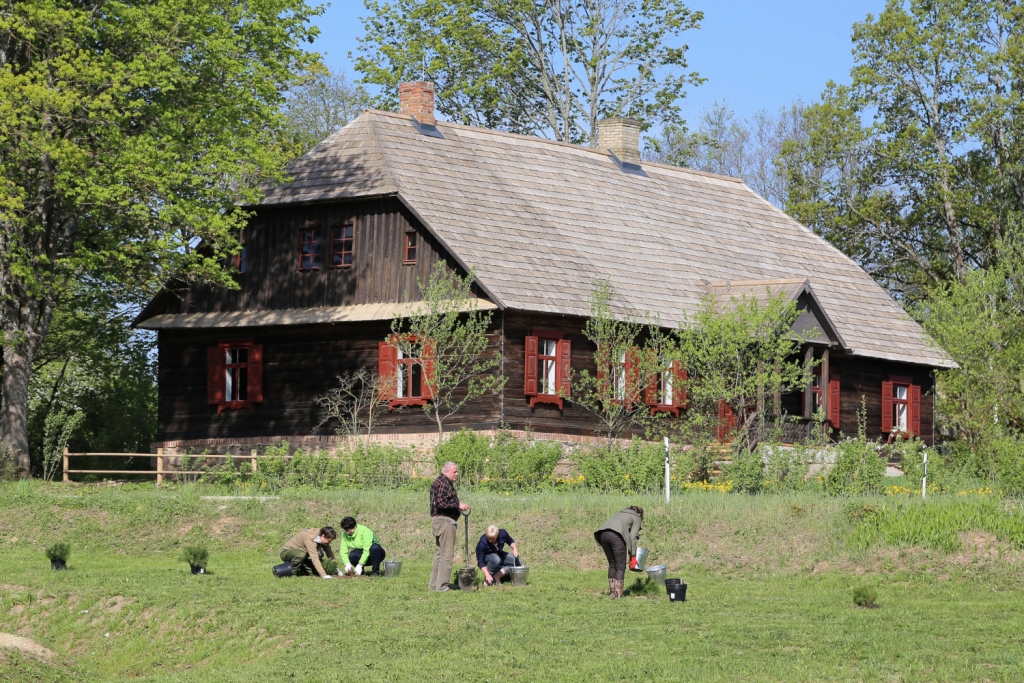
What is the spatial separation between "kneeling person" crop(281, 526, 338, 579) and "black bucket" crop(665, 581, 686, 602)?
490 centimetres

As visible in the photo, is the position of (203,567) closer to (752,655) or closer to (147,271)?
(752,655)

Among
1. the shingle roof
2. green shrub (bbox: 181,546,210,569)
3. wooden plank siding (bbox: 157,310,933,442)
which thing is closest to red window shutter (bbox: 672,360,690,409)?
the shingle roof

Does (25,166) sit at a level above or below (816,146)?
below

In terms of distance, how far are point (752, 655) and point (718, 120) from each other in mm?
56168

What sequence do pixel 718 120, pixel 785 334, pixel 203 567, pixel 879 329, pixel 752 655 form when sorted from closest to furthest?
pixel 752 655 → pixel 203 567 → pixel 785 334 → pixel 879 329 → pixel 718 120

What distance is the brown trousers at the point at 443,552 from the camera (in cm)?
2017

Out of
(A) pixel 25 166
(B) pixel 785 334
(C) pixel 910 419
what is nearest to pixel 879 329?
(C) pixel 910 419

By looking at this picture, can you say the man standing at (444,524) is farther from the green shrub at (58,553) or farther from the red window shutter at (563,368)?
the red window shutter at (563,368)

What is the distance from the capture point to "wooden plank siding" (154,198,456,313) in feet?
118

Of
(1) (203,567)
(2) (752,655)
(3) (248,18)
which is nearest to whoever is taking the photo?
(2) (752,655)

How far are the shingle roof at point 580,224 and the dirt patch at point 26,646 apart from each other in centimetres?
1750

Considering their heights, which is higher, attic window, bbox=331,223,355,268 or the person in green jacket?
attic window, bbox=331,223,355,268

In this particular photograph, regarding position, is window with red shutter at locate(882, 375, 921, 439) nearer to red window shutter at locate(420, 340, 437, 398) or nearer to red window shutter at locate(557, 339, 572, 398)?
red window shutter at locate(557, 339, 572, 398)

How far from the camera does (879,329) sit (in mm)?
42625
